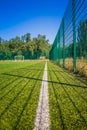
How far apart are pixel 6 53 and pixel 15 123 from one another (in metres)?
65.3

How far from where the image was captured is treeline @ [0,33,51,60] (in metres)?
68.2

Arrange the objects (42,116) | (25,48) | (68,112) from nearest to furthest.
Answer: (42,116) < (68,112) < (25,48)

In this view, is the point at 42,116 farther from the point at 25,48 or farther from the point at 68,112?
the point at 25,48

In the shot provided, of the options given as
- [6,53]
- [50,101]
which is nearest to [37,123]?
[50,101]

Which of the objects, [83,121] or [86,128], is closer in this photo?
[86,128]

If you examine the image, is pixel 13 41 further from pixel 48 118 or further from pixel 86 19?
pixel 48 118

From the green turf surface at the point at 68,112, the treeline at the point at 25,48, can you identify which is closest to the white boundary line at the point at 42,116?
the green turf surface at the point at 68,112

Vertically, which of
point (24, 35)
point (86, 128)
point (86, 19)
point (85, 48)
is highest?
point (24, 35)

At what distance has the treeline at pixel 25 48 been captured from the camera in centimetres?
6825

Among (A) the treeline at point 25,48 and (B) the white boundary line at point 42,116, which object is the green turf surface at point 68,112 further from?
(A) the treeline at point 25,48

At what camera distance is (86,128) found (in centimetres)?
257

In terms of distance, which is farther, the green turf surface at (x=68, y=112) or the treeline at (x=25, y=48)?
the treeline at (x=25, y=48)

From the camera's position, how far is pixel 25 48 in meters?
92.8

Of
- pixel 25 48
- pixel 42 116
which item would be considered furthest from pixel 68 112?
pixel 25 48
